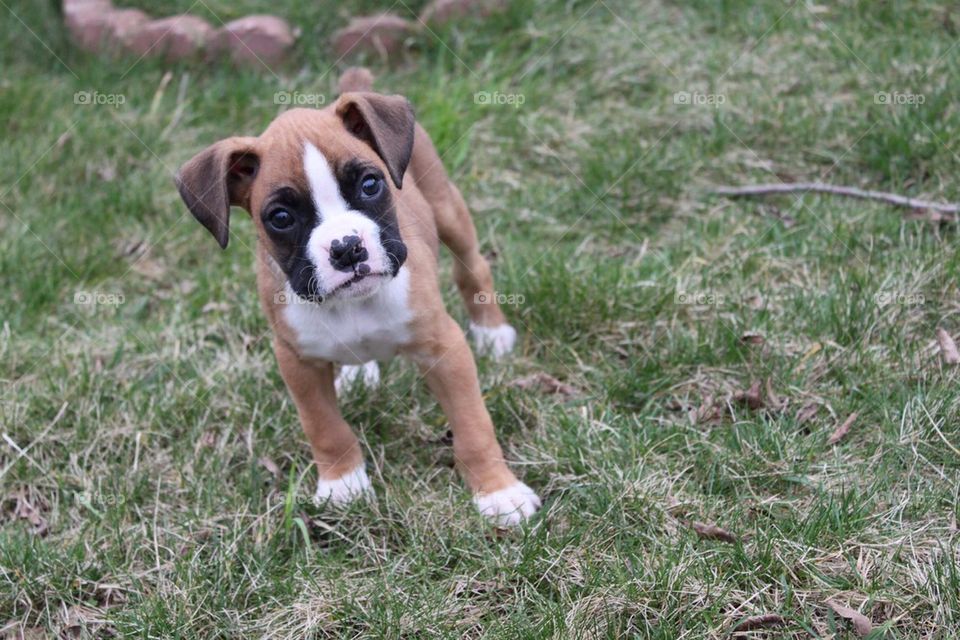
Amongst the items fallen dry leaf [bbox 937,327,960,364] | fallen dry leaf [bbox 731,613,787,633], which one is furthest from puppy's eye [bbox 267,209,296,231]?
fallen dry leaf [bbox 937,327,960,364]

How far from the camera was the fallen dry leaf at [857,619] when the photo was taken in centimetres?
377

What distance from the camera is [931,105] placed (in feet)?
22.5

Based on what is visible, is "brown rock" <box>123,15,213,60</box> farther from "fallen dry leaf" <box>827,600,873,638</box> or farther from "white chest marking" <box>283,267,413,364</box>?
"fallen dry leaf" <box>827,600,873,638</box>

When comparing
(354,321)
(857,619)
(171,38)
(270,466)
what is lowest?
(270,466)

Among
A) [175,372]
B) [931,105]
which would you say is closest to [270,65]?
[175,372]

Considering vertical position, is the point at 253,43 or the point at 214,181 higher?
the point at 214,181

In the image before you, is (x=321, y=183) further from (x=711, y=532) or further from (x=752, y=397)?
(x=752, y=397)

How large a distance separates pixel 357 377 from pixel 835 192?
3.23 meters

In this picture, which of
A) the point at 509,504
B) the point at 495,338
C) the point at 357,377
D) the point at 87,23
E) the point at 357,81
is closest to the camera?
the point at 509,504

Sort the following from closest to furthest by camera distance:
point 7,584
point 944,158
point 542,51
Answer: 1. point 7,584
2. point 944,158
3. point 542,51

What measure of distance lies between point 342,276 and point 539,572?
55.5 inches

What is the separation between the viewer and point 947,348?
203 inches

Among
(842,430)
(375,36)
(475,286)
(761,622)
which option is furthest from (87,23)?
(761,622)

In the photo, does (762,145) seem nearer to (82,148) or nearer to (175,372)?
(175,372)
